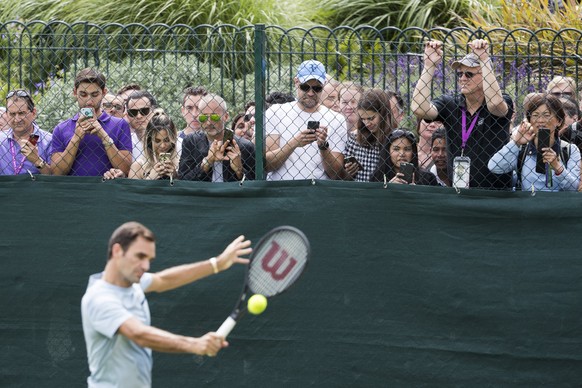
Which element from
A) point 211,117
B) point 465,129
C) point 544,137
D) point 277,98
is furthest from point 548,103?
point 211,117

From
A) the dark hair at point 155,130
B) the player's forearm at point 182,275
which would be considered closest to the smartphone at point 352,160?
the dark hair at point 155,130

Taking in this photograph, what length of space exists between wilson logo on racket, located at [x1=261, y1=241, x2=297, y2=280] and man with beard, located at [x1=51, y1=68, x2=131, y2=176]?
2294 millimetres

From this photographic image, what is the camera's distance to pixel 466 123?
823cm

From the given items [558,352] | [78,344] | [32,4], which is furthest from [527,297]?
[32,4]

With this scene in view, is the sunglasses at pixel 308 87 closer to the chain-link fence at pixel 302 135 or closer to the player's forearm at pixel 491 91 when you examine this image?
the chain-link fence at pixel 302 135

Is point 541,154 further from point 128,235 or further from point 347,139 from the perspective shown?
point 128,235

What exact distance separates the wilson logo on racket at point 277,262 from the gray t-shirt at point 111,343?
0.72 m

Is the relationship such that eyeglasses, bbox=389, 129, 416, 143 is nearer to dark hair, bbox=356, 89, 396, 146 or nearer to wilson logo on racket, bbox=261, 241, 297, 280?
dark hair, bbox=356, 89, 396, 146

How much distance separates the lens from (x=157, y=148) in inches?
337

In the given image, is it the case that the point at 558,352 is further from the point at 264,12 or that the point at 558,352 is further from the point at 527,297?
the point at 264,12

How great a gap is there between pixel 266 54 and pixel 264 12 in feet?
21.2

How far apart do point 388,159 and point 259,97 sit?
998 millimetres

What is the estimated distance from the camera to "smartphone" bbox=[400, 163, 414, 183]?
27.0 feet

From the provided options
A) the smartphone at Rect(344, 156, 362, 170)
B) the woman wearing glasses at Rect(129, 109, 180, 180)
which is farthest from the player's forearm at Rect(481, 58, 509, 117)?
the woman wearing glasses at Rect(129, 109, 180, 180)
